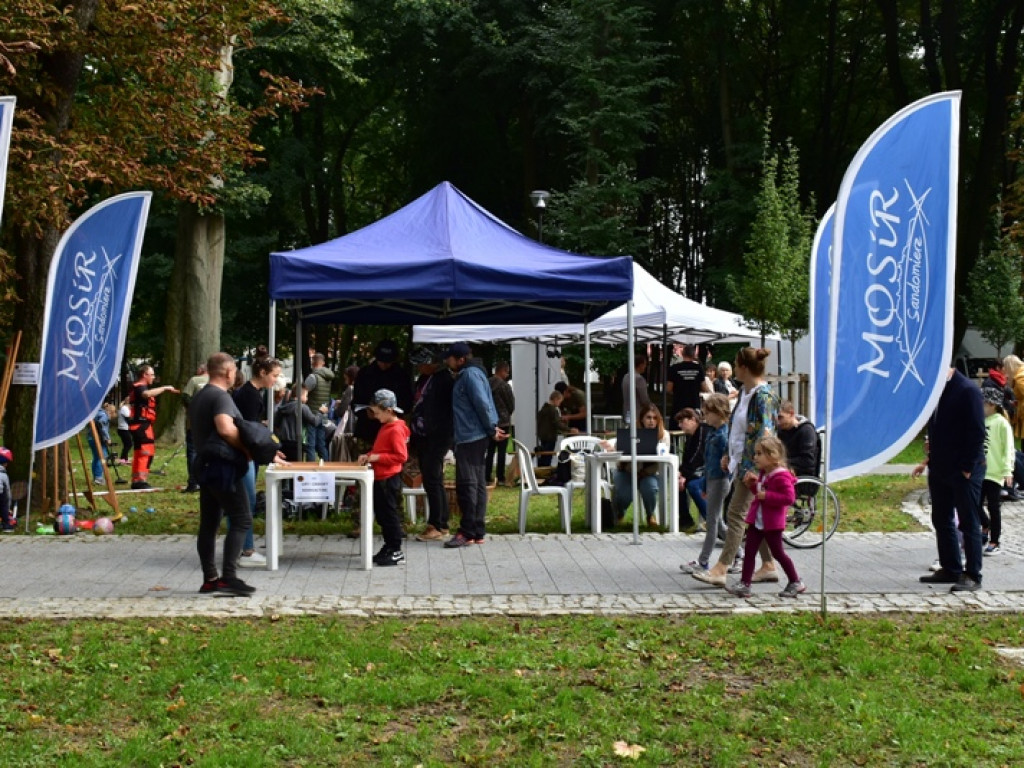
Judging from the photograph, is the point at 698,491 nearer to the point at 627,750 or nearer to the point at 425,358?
the point at 425,358

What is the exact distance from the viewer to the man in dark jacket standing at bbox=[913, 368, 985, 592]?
9.07m

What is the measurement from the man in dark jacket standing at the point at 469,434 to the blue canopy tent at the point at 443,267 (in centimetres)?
65

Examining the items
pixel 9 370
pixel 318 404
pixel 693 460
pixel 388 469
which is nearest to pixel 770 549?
pixel 388 469

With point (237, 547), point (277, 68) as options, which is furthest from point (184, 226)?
point (237, 547)

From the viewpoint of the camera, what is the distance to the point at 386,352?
12.8 m

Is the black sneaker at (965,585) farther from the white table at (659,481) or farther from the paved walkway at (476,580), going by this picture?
the white table at (659,481)

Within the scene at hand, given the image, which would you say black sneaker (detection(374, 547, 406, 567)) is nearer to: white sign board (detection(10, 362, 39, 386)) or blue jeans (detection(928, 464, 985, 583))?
blue jeans (detection(928, 464, 985, 583))

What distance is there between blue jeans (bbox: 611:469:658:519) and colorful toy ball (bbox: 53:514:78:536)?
526cm

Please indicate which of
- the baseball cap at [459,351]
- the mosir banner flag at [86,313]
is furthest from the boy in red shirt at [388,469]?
the mosir banner flag at [86,313]

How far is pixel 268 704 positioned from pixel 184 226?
20816mm

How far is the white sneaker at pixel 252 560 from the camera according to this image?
10.4 meters

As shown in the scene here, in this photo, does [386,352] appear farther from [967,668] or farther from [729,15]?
[729,15]

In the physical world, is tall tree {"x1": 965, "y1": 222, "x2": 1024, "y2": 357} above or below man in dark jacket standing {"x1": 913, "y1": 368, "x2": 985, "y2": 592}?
above

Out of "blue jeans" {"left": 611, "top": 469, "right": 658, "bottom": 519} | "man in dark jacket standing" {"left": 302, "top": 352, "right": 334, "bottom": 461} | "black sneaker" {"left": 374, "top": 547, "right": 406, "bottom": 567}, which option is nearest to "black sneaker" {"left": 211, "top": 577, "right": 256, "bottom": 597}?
"black sneaker" {"left": 374, "top": 547, "right": 406, "bottom": 567}
